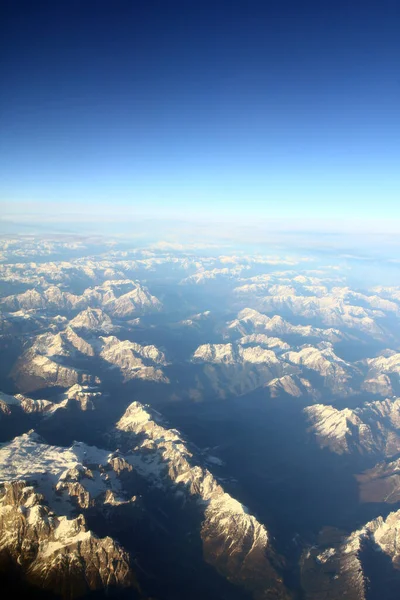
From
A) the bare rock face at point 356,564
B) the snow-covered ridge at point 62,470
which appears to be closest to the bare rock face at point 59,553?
the snow-covered ridge at point 62,470

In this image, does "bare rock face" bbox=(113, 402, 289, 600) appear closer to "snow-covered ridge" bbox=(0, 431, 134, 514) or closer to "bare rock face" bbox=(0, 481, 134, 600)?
"snow-covered ridge" bbox=(0, 431, 134, 514)

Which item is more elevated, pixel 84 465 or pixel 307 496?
pixel 84 465

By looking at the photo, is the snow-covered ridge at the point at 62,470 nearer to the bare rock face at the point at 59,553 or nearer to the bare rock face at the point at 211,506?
the bare rock face at the point at 59,553

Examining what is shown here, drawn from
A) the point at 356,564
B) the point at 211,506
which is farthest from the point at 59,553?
the point at 356,564

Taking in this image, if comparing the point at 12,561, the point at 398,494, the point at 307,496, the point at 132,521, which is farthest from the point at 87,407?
the point at 398,494

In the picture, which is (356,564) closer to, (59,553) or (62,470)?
(59,553)

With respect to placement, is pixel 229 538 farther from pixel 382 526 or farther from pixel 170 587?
pixel 382 526
